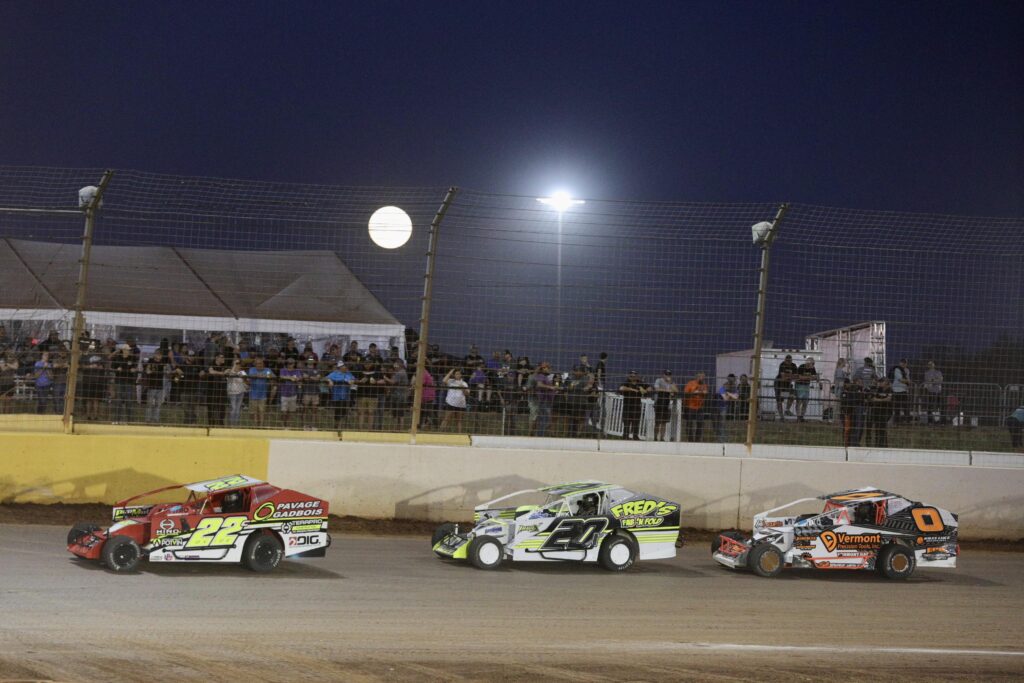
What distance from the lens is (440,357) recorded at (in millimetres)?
13070

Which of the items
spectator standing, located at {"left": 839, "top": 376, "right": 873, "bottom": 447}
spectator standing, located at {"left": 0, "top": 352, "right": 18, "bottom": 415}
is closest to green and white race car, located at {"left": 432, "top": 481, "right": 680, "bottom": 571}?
spectator standing, located at {"left": 839, "top": 376, "right": 873, "bottom": 447}

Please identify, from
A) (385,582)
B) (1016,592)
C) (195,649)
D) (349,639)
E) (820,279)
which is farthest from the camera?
(820,279)

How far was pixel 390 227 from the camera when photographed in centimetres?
1295

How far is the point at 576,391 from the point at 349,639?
20.0 ft

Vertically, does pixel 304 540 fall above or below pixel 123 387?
below

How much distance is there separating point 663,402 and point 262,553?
5728mm

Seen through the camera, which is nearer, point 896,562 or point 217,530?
point 217,530

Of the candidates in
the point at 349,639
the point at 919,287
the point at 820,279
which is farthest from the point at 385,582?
the point at 919,287

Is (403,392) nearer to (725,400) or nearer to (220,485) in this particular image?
(220,485)

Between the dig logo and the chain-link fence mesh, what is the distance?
8.22ft

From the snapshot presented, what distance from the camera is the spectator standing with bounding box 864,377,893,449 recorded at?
13531 mm

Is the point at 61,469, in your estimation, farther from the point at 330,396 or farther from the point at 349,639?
the point at 349,639

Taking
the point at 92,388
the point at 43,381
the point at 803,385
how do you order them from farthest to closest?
the point at 803,385
the point at 43,381
the point at 92,388

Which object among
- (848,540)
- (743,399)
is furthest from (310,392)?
(848,540)
